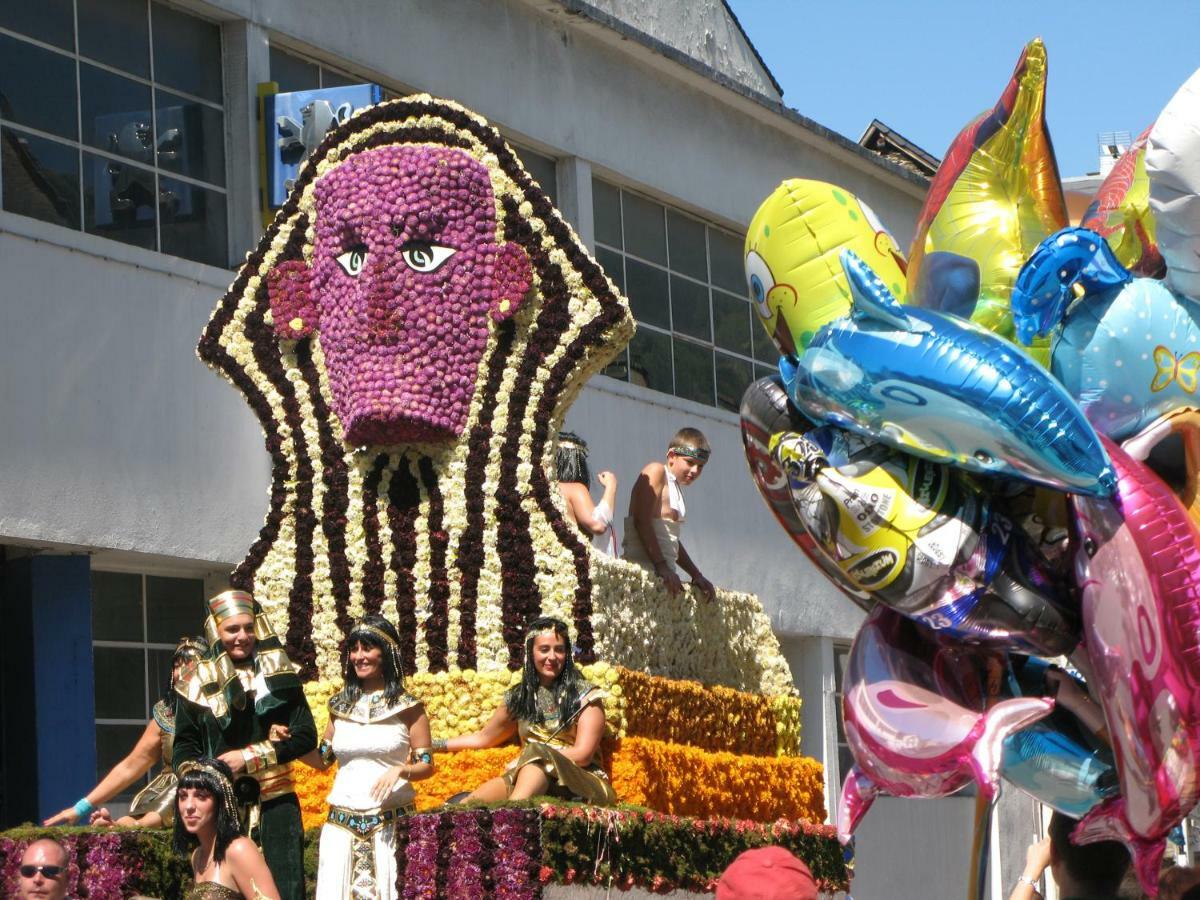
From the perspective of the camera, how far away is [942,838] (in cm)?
1941

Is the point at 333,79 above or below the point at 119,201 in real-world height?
above

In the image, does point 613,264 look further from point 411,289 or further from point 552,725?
point 552,725

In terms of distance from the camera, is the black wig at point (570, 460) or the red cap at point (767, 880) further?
the black wig at point (570, 460)

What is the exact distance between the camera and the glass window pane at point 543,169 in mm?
15930

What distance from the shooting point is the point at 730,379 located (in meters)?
18.4

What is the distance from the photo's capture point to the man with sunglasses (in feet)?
24.3

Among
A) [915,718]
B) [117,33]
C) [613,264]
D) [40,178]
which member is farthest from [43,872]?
[613,264]

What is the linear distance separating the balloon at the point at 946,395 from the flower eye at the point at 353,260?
4.38m

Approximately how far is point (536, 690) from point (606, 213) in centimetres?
783

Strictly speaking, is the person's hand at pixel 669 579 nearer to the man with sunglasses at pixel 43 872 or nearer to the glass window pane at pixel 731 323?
the man with sunglasses at pixel 43 872

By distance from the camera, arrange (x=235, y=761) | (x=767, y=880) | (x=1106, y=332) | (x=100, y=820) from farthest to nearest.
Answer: (x=100, y=820), (x=235, y=761), (x=1106, y=332), (x=767, y=880)

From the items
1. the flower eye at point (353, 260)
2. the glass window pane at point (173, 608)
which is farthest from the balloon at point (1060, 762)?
the glass window pane at point (173, 608)

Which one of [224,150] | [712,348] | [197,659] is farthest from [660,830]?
[712,348]

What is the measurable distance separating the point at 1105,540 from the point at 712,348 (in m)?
11.8
